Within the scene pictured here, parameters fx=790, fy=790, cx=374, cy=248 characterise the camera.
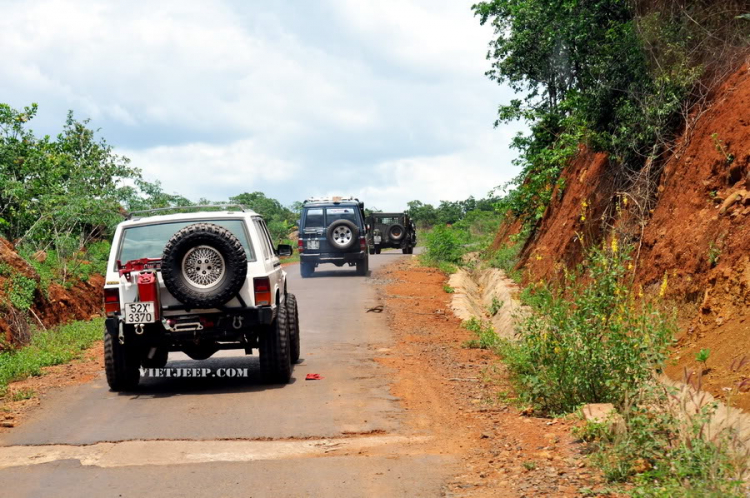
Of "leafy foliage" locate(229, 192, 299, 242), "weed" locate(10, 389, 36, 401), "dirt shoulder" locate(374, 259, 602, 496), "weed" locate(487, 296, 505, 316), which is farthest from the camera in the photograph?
"leafy foliage" locate(229, 192, 299, 242)

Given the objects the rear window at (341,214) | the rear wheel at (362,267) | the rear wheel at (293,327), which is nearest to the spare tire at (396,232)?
the rear wheel at (362,267)

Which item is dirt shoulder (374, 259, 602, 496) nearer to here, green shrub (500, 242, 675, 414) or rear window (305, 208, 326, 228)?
green shrub (500, 242, 675, 414)

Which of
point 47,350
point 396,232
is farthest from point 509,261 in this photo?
point 396,232

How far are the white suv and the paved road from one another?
514 mm

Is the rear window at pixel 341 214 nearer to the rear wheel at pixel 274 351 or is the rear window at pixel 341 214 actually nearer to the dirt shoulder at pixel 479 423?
the dirt shoulder at pixel 479 423

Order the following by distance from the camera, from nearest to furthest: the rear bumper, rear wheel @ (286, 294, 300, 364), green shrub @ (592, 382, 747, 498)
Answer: green shrub @ (592, 382, 747, 498) < rear wheel @ (286, 294, 300, 364) < the rear bumper

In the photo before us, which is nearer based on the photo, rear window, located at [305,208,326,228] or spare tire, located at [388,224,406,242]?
rear window, located at [305,208,326,228]

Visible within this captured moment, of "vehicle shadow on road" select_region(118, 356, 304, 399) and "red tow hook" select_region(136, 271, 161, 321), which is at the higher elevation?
"red tow hook" select_region(136, 271, 161, 321)

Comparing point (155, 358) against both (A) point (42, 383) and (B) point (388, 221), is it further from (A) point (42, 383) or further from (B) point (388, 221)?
(B) point (388, 221)

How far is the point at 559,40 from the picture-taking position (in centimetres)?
2003

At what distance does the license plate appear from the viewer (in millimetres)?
8539

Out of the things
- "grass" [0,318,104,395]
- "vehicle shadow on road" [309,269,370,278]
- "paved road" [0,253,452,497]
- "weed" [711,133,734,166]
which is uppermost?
"weed" [711,133,734,166]

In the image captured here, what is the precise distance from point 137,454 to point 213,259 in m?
2.63

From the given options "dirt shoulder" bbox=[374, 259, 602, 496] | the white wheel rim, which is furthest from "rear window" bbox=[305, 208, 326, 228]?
the white wheel rim
